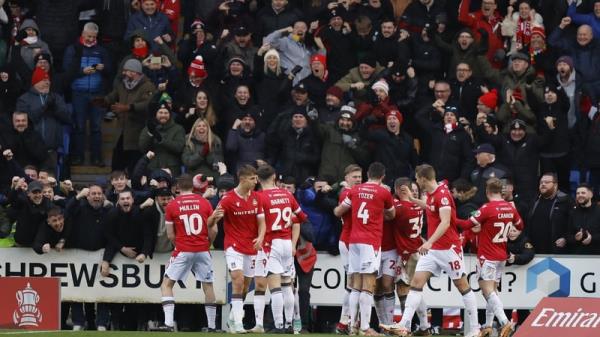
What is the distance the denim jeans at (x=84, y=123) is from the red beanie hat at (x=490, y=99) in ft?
21.3

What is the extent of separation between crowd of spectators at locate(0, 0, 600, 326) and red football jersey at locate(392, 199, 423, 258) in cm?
139

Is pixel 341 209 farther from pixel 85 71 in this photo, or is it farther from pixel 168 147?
pixel 85 71

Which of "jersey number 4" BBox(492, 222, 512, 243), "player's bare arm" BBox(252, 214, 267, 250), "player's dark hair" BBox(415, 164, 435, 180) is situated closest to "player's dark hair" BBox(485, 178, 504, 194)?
"jersey number 4" BBox(492, 222, 512, 243)

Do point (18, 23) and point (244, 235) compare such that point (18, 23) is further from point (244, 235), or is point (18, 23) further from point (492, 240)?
point (492, 240)

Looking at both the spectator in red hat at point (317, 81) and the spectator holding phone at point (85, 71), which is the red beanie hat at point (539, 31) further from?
the spectator holding phone at point (85, 71)

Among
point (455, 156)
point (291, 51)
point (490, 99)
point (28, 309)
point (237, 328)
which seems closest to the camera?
point (237, 328)

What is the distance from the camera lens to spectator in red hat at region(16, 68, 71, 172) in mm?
28859

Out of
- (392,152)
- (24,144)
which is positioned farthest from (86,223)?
(392,152)

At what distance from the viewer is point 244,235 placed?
24203 mm

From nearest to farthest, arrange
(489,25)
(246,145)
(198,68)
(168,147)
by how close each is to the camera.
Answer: (168,147), (246,145), (198,68), (489,25)

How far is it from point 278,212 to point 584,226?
15.7 ft

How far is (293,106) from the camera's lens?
1118 inches

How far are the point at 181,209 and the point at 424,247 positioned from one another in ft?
11.4

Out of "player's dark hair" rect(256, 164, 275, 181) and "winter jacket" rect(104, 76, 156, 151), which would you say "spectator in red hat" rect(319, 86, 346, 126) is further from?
"player's dark hair" rect(256, 164, 275, 181)
